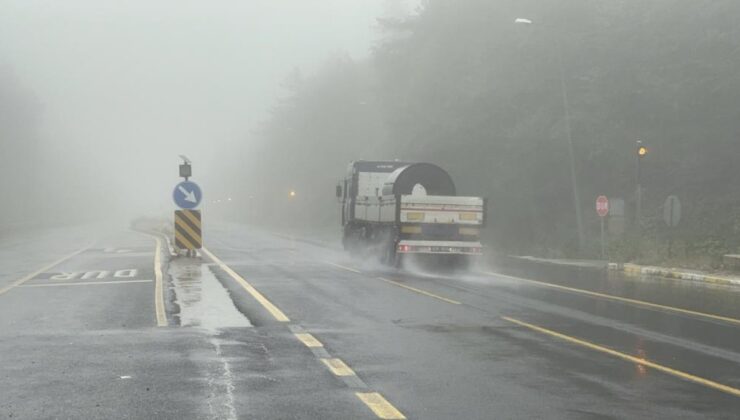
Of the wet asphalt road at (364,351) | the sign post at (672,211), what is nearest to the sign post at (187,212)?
the wet asphalt road at (364,351)

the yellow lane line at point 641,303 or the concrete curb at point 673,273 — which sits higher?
the concrete curb at point 673,273

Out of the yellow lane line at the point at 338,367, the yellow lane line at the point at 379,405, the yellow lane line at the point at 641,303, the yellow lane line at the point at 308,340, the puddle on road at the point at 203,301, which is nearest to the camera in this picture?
the yellow lane line at the point at 379,405

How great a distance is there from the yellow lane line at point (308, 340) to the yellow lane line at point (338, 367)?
923 mm

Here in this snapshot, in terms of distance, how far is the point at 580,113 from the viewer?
31094 mm

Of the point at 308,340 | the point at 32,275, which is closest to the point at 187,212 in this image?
the point at 32,275

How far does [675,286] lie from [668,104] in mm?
14083

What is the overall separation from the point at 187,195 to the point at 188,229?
119 cm

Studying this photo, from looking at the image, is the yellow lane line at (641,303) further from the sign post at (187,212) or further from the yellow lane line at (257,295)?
the sign post at (187,212)

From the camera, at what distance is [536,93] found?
35125 mm

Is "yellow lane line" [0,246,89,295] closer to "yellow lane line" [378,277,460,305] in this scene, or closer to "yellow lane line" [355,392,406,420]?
"yellow lane line" [378,277,460,305]

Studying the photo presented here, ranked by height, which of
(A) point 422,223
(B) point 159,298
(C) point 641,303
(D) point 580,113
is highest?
(D) point 580,113

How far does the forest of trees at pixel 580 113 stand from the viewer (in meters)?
29.4

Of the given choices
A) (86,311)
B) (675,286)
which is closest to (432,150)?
(675,286)

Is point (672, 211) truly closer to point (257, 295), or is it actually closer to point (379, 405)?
point (257, 295)
